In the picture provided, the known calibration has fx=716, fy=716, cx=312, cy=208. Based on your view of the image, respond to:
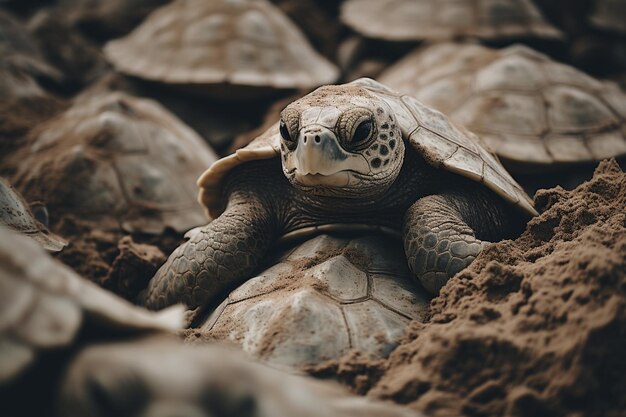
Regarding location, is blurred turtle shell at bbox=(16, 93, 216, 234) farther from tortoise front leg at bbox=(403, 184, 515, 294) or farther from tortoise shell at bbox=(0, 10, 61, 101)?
tortoise front leg at bbox=(403, 184, 515, 294)

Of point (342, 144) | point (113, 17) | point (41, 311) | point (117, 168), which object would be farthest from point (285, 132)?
point (113, 17)

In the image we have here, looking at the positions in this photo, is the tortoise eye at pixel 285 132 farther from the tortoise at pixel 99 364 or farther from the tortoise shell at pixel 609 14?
the tortoise shell at pixel 609 14

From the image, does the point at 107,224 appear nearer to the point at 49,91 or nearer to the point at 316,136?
the point at 316,136

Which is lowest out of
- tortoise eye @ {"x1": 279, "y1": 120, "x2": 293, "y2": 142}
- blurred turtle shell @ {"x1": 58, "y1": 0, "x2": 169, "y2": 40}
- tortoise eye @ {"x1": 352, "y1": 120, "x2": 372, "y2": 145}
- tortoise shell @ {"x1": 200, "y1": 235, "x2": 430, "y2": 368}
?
blurred turtle shell @ {"x1": 58, "y1": 0, "x2": 169, "y2": 40}

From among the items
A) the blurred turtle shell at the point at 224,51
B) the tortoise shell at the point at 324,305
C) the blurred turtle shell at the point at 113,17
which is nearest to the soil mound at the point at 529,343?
the tortoise shell at the point at 324,305

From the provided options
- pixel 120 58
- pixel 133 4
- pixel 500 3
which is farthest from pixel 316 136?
pixel 133 4

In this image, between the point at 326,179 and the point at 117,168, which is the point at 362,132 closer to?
the point at 326,179

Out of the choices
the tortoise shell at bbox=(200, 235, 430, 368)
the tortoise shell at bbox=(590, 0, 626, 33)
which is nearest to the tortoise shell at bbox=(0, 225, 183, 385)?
the tortoise shell at bbox=(200, 235, 430, 368)
